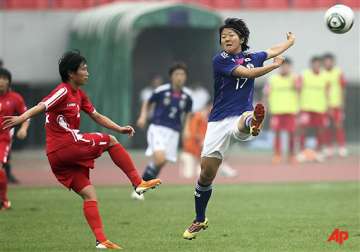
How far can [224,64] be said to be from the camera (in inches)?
432

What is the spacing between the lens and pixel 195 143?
21.2m

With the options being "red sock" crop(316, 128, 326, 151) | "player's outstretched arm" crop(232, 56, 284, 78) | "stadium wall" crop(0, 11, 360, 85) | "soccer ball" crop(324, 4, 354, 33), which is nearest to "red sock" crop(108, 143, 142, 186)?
"player's outstretched arm" crop(232, 56, 284, 78)

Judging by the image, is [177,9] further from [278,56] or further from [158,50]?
[278,56]

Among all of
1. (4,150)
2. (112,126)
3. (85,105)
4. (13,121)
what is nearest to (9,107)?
(4,150)

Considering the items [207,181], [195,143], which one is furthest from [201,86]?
[207,181]

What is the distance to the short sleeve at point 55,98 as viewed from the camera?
10305mm

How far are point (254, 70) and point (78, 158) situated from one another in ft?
6.40

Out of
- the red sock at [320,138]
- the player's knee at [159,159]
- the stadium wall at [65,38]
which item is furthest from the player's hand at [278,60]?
the stadium wall at [65,38]

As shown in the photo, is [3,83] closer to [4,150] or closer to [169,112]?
[4,150]

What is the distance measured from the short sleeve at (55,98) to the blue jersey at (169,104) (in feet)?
21.1

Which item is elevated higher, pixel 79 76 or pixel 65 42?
pixel 79 76

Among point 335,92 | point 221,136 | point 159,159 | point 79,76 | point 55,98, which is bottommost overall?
point 335,92

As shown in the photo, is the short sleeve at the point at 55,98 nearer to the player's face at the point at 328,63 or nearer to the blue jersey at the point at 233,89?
the blue jersey at the point at 233,89

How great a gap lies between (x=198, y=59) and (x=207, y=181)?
62.3 feet
